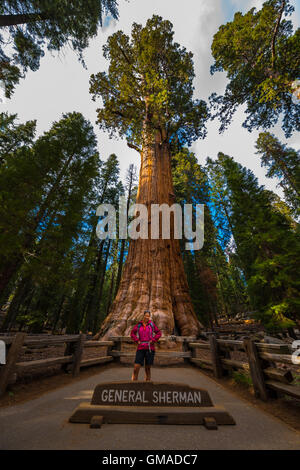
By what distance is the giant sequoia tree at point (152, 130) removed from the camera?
830cm

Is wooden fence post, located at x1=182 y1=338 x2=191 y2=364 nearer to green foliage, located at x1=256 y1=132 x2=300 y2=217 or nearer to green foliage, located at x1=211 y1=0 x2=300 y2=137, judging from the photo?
green foliage, located at x1=211 y1=0 x2=300 y2=137

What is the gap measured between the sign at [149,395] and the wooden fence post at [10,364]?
6.75 ft

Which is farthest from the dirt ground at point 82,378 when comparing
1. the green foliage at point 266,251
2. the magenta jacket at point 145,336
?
the green foliage at point 266,251

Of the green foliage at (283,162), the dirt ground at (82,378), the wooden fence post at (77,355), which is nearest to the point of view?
the dirt ground at (82,378)

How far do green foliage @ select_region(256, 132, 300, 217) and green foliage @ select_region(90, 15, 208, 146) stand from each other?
1085 centimetres

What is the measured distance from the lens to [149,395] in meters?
2.51

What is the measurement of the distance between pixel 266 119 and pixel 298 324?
11898mm

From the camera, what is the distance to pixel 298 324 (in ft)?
34.8

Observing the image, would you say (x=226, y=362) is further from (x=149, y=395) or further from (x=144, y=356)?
(x=149, y=395)

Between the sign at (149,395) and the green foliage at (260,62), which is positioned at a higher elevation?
the green foliage at (260,62)

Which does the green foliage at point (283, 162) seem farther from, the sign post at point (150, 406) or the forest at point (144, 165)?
the sign post at point (150, 406)

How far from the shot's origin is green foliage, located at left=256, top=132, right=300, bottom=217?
18.9 meters

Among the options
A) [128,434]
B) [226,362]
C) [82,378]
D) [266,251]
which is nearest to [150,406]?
[128,434]
